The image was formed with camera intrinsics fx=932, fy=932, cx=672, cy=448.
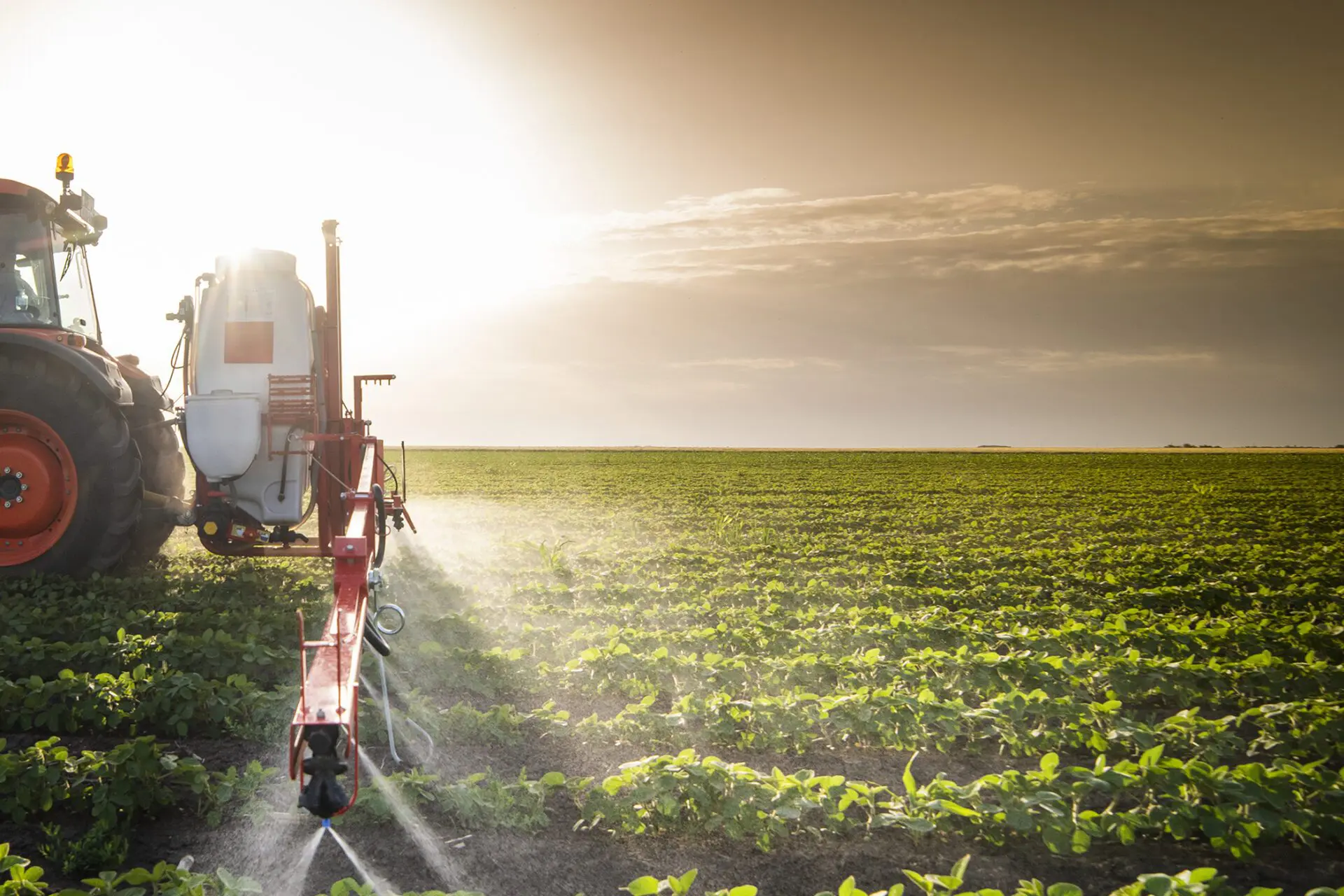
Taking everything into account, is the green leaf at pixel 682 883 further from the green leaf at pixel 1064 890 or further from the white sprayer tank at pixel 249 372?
the white sprayer tank at pixel 249 372

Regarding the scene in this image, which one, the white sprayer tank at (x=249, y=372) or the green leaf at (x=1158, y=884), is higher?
the white sprayer tank at (x=249, y=372)

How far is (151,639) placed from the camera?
682 cm

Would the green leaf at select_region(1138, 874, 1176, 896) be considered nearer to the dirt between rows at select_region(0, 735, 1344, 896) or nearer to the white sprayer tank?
the dirt between rows at select_region(0, 735, 1344, 896)

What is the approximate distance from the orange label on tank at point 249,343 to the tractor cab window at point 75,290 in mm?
1680

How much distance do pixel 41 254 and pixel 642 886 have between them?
8787mm

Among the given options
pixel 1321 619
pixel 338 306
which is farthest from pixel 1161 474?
pixel 338 306

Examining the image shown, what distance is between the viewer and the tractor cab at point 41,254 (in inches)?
337

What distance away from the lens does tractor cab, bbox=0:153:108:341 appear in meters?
8.57

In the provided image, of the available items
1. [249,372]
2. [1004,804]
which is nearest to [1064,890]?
[1004,804]

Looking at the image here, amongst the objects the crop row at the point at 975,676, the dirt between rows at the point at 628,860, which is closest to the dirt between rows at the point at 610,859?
the dirt between rows at the point at 628,860

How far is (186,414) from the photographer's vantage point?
8273 mm

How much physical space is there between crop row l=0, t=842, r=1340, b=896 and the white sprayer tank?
505cm

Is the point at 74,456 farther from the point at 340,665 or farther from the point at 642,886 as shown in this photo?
the point at 642,886

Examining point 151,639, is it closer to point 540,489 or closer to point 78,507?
point 78,507
